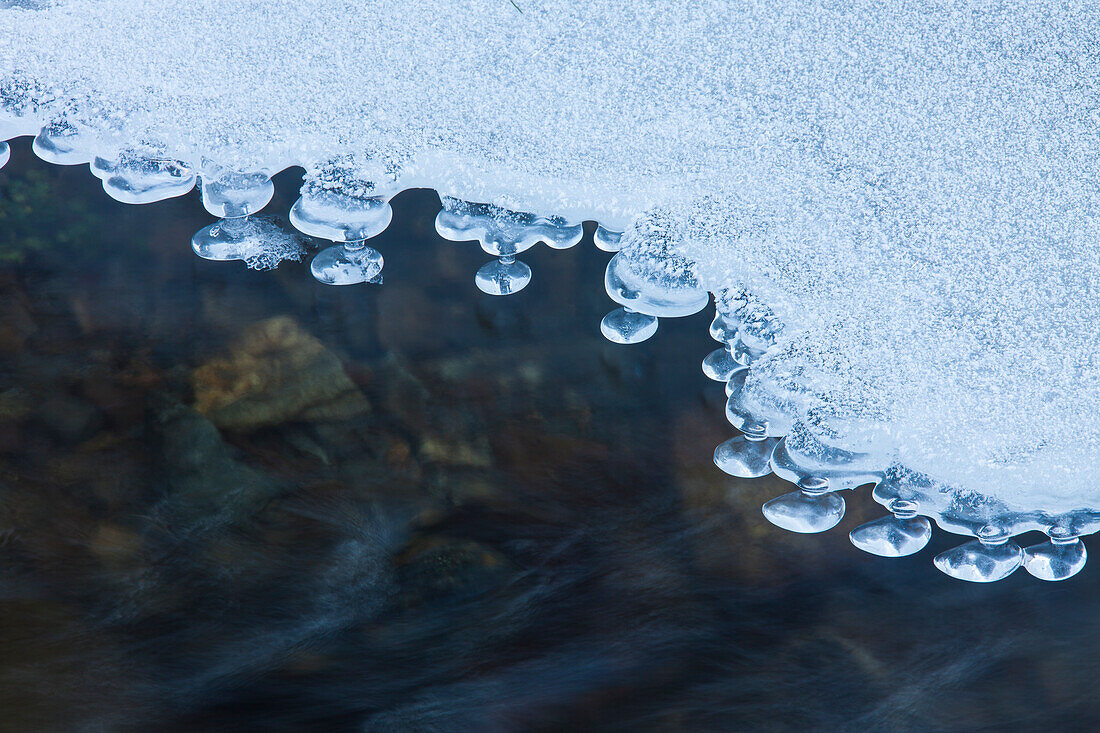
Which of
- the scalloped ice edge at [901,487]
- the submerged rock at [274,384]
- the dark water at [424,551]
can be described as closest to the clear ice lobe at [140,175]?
the dark water at [424,551]

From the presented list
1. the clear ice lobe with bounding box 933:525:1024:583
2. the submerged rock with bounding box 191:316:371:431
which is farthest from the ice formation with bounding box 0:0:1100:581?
the submerged rock with bounding box 191:316:371:431

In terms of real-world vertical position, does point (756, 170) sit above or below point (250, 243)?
above

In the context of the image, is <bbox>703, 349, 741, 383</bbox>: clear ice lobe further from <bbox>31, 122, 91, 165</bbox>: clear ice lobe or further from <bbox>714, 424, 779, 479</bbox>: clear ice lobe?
<bbox>31, 122, 91, 165</bbox>: clear ice lobe

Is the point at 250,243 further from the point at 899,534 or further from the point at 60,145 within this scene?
the point at 899,534

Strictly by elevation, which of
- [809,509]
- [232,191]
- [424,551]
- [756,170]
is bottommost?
[424,551]

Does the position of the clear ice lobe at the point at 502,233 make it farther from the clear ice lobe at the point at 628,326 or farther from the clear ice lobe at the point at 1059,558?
the clear ice lobe at the point at 1059,558

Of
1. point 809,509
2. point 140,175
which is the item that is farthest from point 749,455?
point 140,175

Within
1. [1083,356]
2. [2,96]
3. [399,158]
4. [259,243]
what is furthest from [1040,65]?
[2,96]
